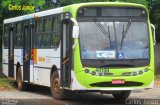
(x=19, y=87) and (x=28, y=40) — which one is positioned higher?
(x=28, y=40)

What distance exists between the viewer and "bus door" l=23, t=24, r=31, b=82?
67.8 ft

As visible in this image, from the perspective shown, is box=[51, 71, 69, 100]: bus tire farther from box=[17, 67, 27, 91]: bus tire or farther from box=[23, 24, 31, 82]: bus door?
box=[17, 67, 27, 91]: bus tire

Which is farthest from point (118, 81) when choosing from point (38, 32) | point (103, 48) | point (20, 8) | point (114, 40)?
point (20, 8)

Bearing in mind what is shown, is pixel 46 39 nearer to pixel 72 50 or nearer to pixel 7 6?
pixel 72 50

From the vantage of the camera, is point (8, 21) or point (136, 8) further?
point (8, 21)

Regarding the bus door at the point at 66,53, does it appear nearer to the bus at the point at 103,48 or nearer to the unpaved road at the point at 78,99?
the bus at the point at 103,48

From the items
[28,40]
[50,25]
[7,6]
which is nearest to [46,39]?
[50,25]

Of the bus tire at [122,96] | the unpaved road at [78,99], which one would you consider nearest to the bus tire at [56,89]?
the unpaved road at [78,99]

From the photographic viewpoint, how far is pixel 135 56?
1551 centimetres

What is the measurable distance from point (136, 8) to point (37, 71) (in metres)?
5.27

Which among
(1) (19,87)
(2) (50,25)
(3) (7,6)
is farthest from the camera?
(3) (7,6)

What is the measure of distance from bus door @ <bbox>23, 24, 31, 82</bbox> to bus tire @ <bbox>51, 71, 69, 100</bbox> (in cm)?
328

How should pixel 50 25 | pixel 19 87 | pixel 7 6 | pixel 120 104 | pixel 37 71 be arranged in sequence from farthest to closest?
pixel 7 6
pixel 19 87
pixel 37 71
pixel 50 25
pixel 120 104

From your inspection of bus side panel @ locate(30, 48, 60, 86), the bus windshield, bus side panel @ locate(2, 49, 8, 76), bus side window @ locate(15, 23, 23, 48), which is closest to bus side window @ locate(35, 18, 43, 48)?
bus side panel @ locate(30, 48, 60, 86)
